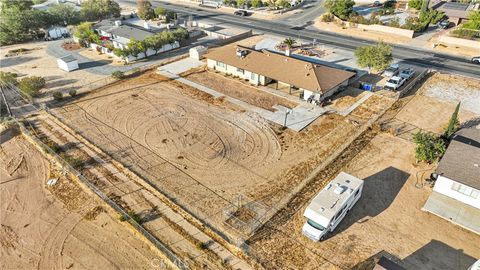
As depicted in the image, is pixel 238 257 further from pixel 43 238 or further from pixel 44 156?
pixel 44 156

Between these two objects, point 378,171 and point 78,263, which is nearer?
point 78,263

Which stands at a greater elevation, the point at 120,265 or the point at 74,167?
the point at 74,167

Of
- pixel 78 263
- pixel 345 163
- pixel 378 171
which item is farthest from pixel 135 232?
pixel 378 171

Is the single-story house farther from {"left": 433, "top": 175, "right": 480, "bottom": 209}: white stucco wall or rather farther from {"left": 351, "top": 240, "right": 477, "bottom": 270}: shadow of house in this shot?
{"left": 351, "top": 240, "right": 477, "bottom": 270}: shadow of house

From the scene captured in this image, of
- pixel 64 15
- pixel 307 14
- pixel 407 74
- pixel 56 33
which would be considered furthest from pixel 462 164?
pixel 64 15

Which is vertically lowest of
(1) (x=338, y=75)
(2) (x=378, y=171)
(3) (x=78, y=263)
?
(3) (x=78, y=263)

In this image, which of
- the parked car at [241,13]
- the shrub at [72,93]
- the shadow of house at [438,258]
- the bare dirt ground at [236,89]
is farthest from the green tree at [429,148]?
the parked car at [241,13]
